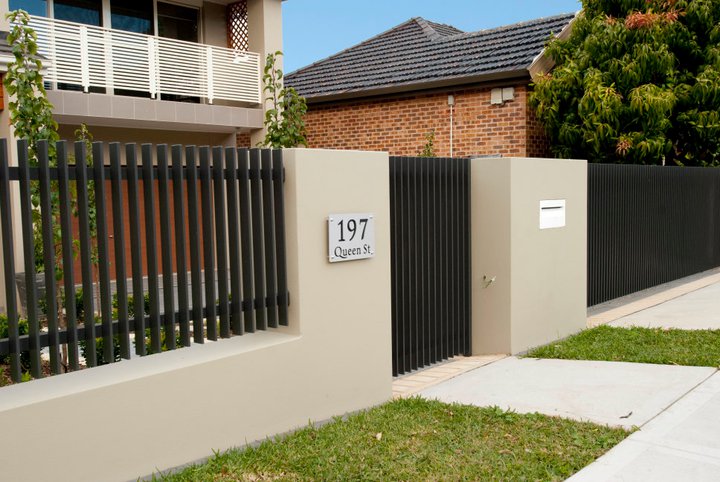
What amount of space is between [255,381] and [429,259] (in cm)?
265

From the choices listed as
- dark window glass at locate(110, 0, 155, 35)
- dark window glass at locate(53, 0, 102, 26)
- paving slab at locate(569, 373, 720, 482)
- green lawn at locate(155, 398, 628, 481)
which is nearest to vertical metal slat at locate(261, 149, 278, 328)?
green lawn at locate(155, 398, 628, 481)

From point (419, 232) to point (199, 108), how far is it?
27.6 ft

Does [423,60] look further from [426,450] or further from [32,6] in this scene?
[426,450]

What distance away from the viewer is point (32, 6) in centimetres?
1362

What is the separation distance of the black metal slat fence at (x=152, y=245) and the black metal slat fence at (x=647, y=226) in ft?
21.9

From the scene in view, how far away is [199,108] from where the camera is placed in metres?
14.3

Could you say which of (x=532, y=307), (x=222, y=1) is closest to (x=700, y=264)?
(x=532, y=307)

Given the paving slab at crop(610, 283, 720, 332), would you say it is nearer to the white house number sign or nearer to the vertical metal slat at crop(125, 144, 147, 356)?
→ the white house number sign

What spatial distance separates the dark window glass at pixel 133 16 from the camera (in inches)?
583

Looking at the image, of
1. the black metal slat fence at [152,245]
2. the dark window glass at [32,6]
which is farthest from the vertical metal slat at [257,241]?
the dark window glass at [32,6]

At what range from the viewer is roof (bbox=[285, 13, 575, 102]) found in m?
15.0

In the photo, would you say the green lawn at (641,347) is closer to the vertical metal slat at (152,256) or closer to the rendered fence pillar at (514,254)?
the rendered fence pillar at (514,254)

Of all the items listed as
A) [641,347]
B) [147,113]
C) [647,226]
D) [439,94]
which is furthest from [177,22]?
[641,347]

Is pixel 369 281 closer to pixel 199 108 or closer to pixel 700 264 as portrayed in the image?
pixel 199 108
